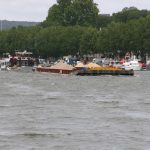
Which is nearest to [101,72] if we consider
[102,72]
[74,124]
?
[102,72]

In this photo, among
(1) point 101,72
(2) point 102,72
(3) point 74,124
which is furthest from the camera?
(2) point 102,72

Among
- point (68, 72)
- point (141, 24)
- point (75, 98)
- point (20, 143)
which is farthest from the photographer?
point (141, 24)

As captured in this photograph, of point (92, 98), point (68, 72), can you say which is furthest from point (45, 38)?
point (92, 98)

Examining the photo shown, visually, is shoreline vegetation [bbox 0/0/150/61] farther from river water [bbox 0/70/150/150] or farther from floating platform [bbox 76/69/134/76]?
river water [bbox 0/70/150/150]

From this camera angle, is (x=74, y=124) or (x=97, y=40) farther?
(x=97, y=40)

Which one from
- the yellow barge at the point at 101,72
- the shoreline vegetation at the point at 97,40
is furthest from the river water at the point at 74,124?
the shoreline vegetation at the point at 97,40

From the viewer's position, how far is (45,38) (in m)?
189

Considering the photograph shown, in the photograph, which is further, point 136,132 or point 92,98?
point 92,98

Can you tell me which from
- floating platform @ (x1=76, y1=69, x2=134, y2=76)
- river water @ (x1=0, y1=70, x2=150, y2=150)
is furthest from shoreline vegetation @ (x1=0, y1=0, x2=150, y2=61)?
river water @ (x1=0, y1=70, x2=150, y2=150)

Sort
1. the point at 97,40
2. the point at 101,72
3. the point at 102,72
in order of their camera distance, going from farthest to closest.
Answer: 1. the point at 97,40
2. the point at 102,72
3. the point at 101,72

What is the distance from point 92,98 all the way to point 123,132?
22.2 m

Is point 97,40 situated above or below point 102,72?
above

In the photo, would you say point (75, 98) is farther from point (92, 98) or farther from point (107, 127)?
point (107, 127)

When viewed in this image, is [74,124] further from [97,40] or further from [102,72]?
[97,40]
